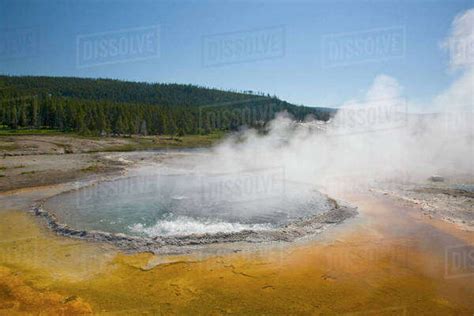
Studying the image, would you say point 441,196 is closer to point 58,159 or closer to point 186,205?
point 186,205

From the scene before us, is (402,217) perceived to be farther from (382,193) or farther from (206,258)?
(206,258)

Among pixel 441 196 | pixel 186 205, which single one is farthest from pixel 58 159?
pixel 441 196

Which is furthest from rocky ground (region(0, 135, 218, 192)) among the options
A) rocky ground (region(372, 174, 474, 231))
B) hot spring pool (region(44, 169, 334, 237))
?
rocky ground (region(372, 174, 474, 231))

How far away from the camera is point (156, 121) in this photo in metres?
77.8

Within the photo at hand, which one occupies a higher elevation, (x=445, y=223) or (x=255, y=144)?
(x=255, y=144)

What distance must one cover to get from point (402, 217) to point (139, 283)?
46.4 feet

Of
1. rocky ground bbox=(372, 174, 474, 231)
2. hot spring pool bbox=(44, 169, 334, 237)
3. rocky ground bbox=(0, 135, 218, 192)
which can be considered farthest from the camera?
rocky ground bbox=(0, 135, 218, 192)

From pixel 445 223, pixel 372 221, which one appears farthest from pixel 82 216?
pixel 445 223

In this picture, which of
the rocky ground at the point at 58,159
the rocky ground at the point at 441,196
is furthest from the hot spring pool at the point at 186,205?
the rocky ground at the point at 441,196

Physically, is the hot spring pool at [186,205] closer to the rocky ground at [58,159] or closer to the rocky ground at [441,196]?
the rocky ground at [58,159]

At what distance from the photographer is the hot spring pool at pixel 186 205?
16781 mm

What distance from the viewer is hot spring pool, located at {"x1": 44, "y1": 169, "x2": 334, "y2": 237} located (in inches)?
661

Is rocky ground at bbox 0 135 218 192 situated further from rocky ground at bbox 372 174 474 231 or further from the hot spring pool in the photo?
rocky ground at bbox 372 174 474 231

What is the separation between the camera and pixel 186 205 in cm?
2039
